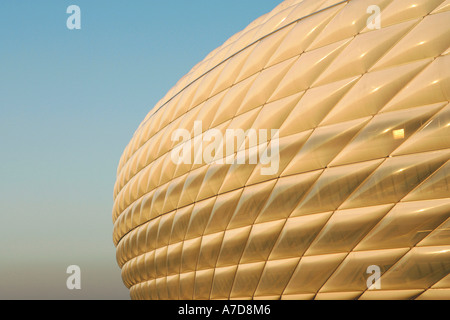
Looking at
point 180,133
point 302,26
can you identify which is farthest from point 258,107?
point 180,133

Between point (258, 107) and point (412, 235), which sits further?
point (258, 107)

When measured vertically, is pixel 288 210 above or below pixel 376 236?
above

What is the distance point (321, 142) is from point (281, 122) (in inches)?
44.9

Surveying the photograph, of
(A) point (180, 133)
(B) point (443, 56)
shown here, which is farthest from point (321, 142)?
(A) point (180, 133)

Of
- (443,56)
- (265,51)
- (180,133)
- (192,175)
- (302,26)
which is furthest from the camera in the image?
(180,133)

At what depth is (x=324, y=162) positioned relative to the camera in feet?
27.0

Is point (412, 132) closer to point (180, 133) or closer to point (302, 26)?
point (302, 26)

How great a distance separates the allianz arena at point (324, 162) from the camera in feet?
23.6

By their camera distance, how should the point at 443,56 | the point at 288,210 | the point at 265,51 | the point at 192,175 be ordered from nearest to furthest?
the point at 443,56
the point at 288,210
the point at 265,51
the point at 192,175

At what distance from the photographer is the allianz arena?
23.6 feet

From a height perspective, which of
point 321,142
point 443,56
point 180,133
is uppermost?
point 180,133

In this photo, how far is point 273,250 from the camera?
926 cm
